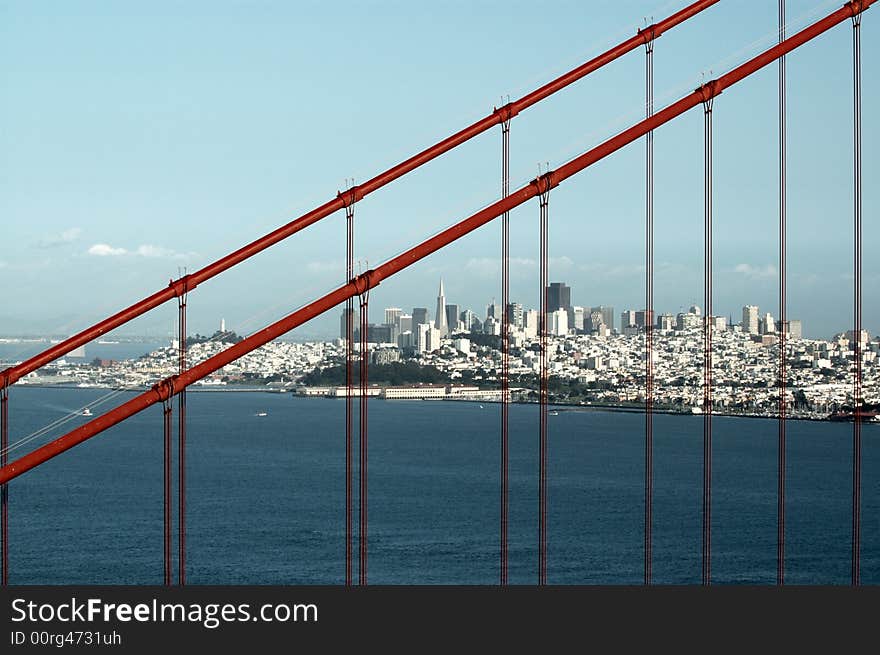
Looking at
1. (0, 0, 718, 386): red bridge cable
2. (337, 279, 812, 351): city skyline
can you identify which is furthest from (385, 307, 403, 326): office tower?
(0, 0, 718, 386): red bridge cable

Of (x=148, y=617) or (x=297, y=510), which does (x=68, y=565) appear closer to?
(x=297, y=510)

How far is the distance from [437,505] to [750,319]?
2029cm

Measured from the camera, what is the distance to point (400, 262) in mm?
11141

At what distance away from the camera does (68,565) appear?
3459 centimetres

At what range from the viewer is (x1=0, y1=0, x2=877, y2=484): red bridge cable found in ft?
33.9

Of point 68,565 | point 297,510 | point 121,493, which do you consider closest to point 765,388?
point 297,510

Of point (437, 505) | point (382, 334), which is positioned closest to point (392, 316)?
point (382, 334)

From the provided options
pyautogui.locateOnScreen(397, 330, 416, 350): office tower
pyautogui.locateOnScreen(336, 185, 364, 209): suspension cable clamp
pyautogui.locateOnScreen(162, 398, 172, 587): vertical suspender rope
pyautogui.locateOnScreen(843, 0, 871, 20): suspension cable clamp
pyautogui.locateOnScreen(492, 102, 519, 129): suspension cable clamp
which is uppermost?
pyautogui.locateOnScreen(843, 0, 871, 20): suspension cable clamp

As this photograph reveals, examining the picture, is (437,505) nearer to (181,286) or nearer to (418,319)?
(418,319)

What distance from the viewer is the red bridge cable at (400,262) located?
33.9 feet

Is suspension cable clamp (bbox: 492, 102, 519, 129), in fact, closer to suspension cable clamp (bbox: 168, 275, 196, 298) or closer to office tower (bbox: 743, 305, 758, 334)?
suspension cable clamp (bbox: 168, 275, 196, 298)

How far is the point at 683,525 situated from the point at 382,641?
3092 cm

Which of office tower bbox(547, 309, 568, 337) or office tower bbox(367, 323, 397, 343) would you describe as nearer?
office tower bbox(547, 309, 568, 337)

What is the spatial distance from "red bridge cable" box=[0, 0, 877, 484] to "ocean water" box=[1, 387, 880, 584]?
22.0m
